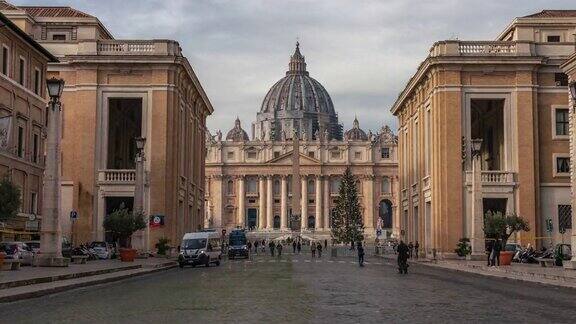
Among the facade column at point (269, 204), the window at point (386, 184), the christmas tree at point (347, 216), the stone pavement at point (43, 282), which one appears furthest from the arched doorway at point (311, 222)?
the stone pavement at point (43, 282)

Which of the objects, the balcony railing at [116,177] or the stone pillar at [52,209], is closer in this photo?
the stone pillar at [52,209]

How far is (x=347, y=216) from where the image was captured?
14688 centimetres

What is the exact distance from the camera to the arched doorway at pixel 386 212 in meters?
177

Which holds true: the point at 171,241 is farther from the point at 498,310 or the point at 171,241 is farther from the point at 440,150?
the point at 498,310

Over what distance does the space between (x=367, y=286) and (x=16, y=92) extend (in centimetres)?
2924

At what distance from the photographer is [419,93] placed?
67938 millimetres

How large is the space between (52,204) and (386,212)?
148 metres

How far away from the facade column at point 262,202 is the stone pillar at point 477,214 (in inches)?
5031

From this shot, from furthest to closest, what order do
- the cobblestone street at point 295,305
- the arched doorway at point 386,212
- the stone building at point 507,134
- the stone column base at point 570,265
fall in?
the arched doorway at point 386,212, the stone building at point 507,134, the stone column base at point 570,265, the cobblestone street at point 295,305

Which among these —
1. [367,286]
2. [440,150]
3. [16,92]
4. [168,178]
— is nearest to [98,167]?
[168,178]

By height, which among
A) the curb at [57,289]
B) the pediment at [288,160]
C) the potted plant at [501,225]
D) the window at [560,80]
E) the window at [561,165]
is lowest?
the curb at [57,289]

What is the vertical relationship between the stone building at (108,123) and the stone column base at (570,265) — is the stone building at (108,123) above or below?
above

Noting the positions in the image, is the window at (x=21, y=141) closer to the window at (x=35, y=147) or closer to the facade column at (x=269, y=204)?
the window at (x=35, y=147)

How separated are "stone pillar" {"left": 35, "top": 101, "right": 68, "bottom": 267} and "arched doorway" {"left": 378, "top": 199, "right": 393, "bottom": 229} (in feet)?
475
